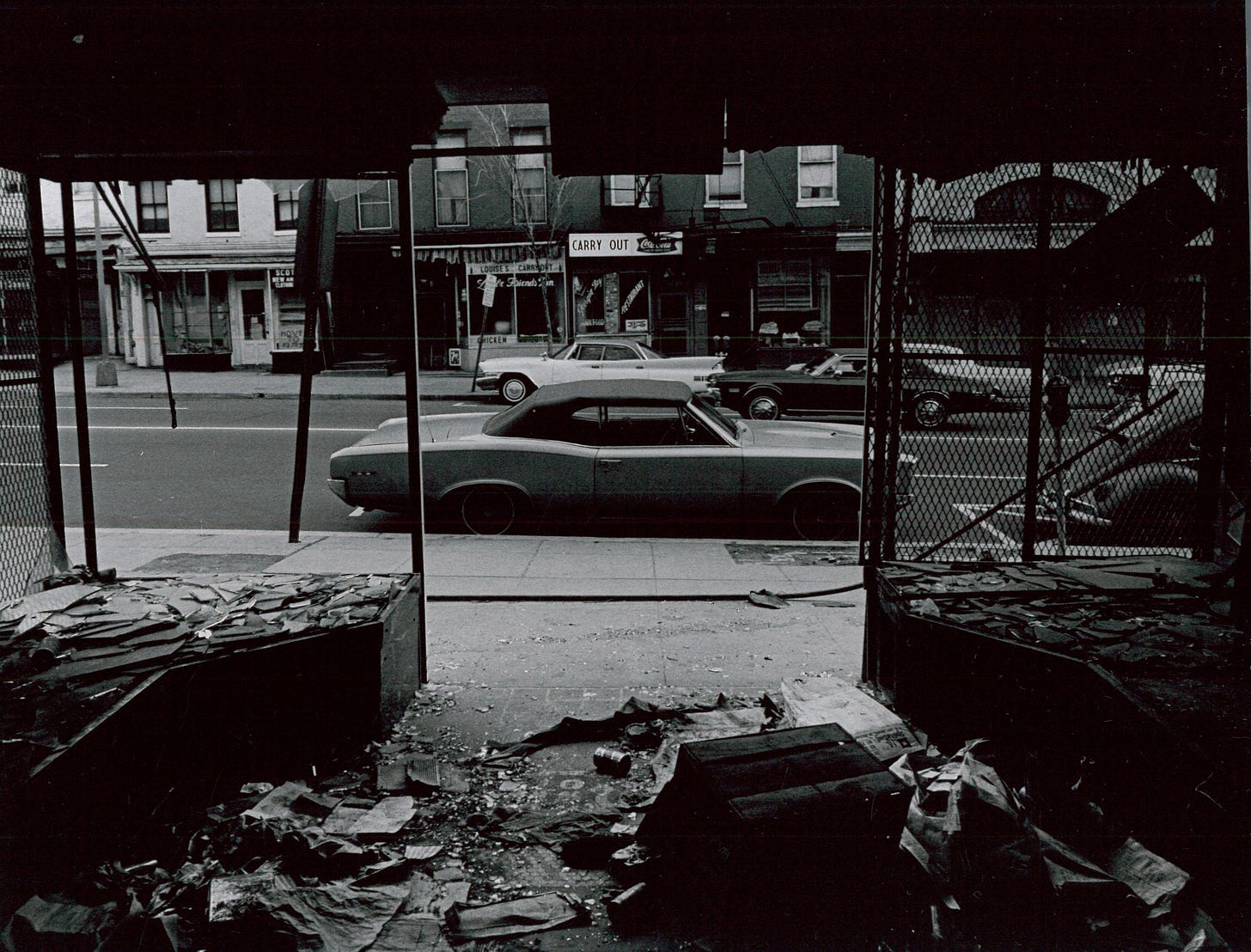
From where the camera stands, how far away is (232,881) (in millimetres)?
3002

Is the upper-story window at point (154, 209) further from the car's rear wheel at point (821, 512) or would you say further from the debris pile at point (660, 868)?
the debris pile at point (660, 868)

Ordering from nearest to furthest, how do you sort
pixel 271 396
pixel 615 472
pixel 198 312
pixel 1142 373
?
pixel 1142 373 → pixel 615 472 → pixel 271 396 → pixel 198 312

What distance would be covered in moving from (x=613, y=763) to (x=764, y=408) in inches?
583

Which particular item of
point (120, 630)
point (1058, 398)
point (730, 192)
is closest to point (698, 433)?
point (1058, 398)

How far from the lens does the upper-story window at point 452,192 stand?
28.5 meters

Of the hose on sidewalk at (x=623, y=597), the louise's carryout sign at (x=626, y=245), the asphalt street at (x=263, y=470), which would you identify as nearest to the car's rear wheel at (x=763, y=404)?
the asphalt street at (x=263, y=470)

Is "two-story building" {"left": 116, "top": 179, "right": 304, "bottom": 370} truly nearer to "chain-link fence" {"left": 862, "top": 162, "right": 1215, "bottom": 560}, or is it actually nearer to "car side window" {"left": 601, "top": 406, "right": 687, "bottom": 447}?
"car side window" {"left": 601, "top": 406, "right": 687, "bottom": 447}

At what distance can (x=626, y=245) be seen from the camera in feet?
90.1

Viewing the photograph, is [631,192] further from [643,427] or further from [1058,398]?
[1058,398]

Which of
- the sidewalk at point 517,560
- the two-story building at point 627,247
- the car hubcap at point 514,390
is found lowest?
the sidewalk at point 517,560

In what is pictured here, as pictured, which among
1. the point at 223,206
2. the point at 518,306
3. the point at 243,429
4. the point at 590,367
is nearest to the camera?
the point at 243,429

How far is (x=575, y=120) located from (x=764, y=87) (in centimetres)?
83

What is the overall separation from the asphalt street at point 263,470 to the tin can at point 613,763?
218 centimetres

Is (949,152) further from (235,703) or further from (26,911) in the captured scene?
(26,911)
